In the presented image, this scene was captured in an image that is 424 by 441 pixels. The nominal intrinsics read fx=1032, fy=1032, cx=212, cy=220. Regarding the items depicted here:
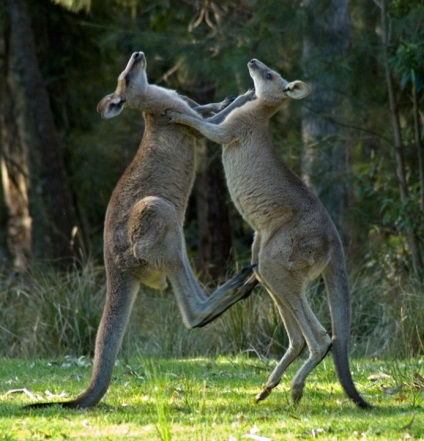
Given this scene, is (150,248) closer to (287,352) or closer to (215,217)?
(287,352)

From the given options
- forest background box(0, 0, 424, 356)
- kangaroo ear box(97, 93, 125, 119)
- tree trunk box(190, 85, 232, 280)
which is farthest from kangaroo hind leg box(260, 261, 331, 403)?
tree trunk box(190, 85, 232, 280)

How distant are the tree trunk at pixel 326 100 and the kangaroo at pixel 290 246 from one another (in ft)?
17.8

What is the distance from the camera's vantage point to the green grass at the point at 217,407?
6.09 meters

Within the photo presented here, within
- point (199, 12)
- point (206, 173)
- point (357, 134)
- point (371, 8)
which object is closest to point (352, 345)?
point (357, 134)

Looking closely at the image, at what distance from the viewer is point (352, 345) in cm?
1129

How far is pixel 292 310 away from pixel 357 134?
7806mm

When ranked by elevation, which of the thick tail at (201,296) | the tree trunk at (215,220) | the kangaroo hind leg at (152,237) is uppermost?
the tree trunk at (215,220)

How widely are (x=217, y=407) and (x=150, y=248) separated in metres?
1.20

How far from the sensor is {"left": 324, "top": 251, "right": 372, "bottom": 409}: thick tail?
6.77 meters

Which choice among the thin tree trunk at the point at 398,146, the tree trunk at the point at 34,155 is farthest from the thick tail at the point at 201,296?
the tree trunk at the point at 34,155

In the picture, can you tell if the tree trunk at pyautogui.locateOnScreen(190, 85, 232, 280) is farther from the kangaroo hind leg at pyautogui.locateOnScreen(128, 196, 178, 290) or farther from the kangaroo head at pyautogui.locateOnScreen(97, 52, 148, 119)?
the kangaroo hind leg at pyautogui.locateOnScreen(128, 196, 178, 290)

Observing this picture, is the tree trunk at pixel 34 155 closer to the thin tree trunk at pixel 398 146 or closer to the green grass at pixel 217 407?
the thin tree trunk at pixel 398 146

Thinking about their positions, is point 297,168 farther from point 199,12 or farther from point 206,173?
point 199,12

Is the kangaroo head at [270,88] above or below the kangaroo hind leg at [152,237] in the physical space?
above
